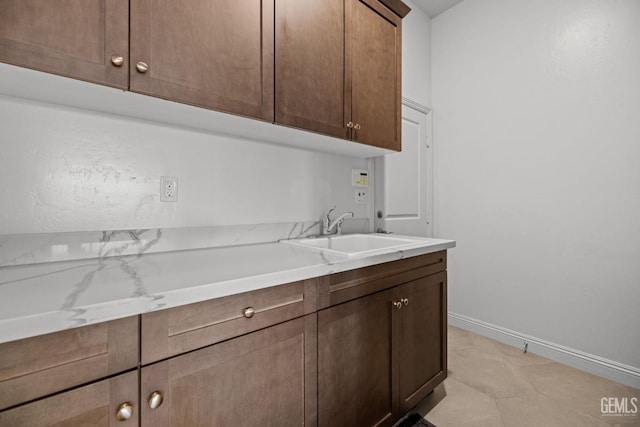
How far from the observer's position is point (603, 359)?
191 centimetres

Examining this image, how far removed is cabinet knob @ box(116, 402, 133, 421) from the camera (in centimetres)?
64

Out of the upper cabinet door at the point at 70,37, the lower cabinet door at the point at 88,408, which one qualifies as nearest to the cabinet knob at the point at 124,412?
the lower cabinet door at the point at 88,408

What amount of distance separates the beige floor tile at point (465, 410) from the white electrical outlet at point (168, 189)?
1.70 m

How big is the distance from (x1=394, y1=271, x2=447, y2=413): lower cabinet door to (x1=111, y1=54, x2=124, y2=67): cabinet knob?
1.35m

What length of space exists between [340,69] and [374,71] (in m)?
0.29

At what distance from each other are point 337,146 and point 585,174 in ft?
5.73

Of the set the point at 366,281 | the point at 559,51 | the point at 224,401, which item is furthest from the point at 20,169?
the point at 559,51

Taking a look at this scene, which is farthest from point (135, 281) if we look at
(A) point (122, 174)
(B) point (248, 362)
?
(A) point (122, 174)

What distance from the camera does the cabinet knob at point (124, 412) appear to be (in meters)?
0.64

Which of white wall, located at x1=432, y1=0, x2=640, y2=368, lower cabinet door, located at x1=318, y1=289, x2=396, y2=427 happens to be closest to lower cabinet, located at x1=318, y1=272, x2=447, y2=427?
lower cabinet door, located at x1=318, y1=289, x2=396, y2=427

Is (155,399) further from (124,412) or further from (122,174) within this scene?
(122,174)

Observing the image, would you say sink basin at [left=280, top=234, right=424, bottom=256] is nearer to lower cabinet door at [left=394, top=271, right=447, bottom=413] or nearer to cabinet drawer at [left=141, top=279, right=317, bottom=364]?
lower cabinet door at [left=394, top=271, right=447, bottom=413]

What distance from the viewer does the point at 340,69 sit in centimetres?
146

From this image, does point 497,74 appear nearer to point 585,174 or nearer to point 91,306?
point 585,174
